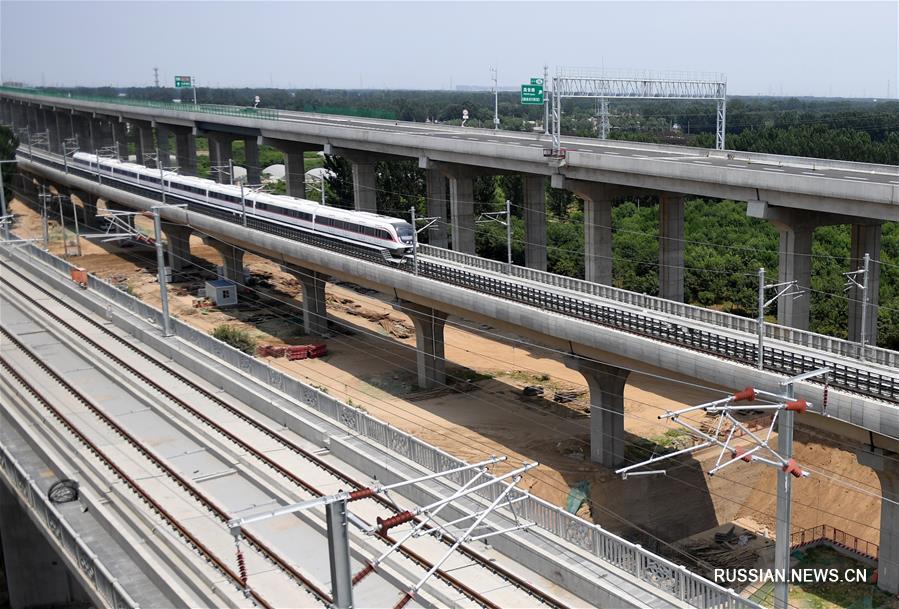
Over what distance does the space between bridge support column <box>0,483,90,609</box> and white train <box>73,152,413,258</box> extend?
78.8 ft

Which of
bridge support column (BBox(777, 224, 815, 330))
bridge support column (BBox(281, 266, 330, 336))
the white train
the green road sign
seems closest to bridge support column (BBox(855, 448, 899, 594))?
bridge support column (BBox(777, 224, 815, 330))

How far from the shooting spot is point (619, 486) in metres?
38.6

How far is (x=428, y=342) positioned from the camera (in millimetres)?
51500

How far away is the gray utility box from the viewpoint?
234 ft

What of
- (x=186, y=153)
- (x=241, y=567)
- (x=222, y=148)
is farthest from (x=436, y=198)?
(x=186, y=153)

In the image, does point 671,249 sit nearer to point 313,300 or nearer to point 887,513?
point 887,513

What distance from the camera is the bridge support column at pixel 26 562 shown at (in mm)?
30984

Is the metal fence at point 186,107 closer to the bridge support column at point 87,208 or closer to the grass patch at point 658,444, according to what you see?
the bridge support column at point 87,208

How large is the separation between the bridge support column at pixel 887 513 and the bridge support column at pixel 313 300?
39881mm

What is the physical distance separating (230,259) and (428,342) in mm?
27345

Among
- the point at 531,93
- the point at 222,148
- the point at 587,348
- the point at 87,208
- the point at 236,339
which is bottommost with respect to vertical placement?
the point at 236,339

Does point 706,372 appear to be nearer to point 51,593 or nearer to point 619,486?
point 619,486

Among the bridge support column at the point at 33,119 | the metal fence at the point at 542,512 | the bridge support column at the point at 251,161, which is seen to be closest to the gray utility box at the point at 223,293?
the bridge support column at the point at 251,161

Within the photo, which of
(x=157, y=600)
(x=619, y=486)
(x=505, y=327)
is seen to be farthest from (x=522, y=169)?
(x=157, y=600)
